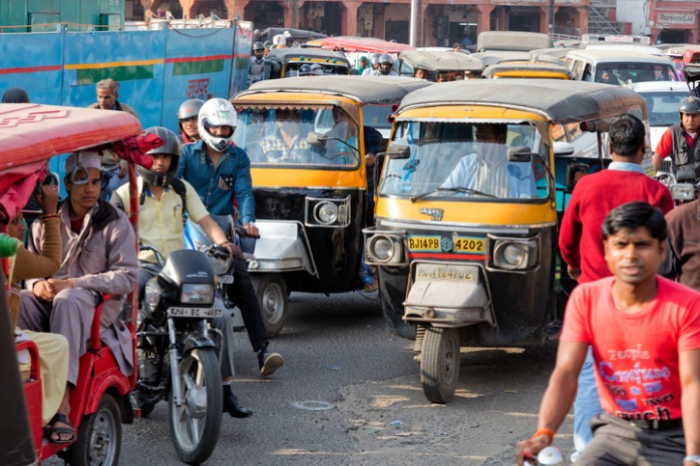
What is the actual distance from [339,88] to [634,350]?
6.99 meters

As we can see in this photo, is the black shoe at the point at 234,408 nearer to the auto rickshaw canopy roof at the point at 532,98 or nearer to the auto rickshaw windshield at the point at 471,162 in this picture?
the auto rickshaw windshield at the point at 471,162

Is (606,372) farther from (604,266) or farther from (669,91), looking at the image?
(669,91)

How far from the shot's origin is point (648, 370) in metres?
4.07

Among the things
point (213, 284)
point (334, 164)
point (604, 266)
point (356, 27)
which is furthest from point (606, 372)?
point (356, 27)

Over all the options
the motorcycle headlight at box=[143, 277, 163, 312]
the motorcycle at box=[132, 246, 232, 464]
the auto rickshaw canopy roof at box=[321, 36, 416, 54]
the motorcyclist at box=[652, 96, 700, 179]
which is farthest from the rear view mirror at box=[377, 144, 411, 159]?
the auto rickshaw canopy roof at box=[321, 36, 416, 54]

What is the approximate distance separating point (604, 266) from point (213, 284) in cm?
213

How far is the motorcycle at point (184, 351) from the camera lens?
254 inches

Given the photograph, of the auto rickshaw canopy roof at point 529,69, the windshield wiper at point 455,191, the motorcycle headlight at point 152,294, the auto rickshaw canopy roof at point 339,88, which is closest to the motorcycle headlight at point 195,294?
the motorcycle headlight at point 152,294

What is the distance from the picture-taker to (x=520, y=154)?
324 inches

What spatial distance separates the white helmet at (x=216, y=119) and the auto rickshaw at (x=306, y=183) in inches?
63.4

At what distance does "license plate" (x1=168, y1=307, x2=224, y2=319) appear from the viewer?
668 cm

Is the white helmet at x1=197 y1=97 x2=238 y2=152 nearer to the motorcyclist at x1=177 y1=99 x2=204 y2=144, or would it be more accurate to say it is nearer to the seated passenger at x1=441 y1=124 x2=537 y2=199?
the motorcyclist at x1=177 y1=99 x2=204 y2=144

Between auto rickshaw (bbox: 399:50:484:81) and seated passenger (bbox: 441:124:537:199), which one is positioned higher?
auto rickshaw (bbox: 399:50:484:81)

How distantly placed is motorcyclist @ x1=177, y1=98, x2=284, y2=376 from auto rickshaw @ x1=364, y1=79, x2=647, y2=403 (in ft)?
2.89
